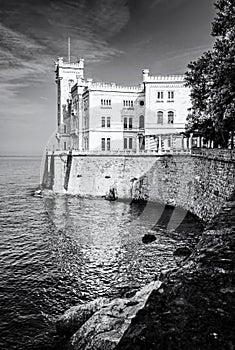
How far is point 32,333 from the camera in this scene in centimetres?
1387

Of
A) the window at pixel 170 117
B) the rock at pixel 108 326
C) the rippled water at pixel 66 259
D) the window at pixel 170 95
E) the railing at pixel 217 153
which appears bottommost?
the rippled water at pixel 66 259

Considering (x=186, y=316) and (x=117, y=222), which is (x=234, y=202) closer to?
(x=186, y=316)

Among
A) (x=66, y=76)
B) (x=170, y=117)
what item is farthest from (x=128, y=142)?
(x=66, y=76)

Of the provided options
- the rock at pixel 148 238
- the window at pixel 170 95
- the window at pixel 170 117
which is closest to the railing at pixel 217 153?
the rock at pixel 148 238

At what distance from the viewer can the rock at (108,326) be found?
8.23m

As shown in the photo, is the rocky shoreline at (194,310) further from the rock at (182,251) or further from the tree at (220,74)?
the tree at (220,74)

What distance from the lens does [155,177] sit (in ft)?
140

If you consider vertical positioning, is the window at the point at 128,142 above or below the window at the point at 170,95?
below

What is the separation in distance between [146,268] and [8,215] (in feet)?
72.7

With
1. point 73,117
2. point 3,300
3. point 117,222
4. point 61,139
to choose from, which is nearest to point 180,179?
point 117,222

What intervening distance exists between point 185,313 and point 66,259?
52.6ft

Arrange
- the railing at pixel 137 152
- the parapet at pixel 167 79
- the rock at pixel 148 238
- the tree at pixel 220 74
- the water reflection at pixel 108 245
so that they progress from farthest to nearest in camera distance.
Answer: the parapet at pixel 167 79
the railing at pixel 137 152
the rock at pixel 148 238
the tree at pixel 220 74
the water reflection at pixel 108 245

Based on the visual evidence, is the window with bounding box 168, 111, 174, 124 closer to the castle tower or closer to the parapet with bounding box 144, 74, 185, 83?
the parapet with bounding box 144, 74, 185, 83

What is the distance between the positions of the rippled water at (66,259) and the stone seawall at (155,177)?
2.68 m
